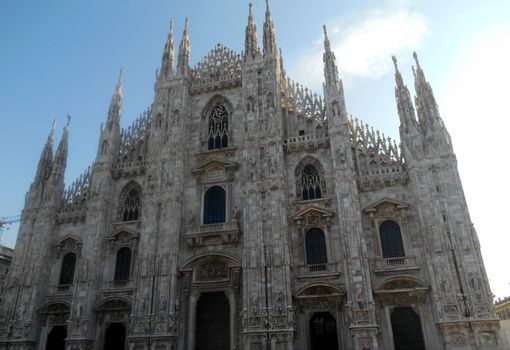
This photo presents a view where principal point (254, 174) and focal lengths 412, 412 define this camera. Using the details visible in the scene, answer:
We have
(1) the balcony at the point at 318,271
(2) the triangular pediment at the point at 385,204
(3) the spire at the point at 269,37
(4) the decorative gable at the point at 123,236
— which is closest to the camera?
(1) the balcony at the point at 318,271

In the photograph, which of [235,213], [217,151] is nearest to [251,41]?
[217,151]

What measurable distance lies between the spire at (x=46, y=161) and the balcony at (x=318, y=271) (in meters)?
19.8

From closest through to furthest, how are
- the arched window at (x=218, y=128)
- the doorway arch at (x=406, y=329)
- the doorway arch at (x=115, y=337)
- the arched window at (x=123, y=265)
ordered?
the doorway arch at (x=406, y=329)
the doorway arch at (x=115, y=337)
the arched window at (x=123, y=265)
the arched window at (x=218, y=128)

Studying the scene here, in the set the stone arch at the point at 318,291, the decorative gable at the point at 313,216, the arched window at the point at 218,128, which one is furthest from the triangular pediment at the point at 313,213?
the arched window at the point at 218,128

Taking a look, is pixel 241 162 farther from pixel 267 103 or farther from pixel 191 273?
pixel 191 273

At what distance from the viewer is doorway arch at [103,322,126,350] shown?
79.2 ft

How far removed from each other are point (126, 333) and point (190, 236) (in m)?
6.57

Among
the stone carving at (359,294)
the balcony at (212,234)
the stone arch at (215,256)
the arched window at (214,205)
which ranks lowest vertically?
the stone carving at (359,294)

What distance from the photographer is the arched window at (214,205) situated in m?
25.3

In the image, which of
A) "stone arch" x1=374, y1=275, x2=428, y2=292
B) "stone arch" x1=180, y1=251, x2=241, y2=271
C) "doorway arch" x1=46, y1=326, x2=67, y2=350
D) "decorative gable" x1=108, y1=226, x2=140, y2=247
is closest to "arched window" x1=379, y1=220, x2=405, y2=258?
"stone arch" x1=374, y1=275, x2=428, y2=292

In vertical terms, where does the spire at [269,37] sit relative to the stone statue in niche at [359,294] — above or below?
above

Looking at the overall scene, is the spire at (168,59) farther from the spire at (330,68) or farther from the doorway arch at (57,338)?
the doorway arch at (57,338)

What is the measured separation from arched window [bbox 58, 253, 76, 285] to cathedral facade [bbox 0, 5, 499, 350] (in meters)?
0.13

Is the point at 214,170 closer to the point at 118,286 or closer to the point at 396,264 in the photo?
the point at 118,286
